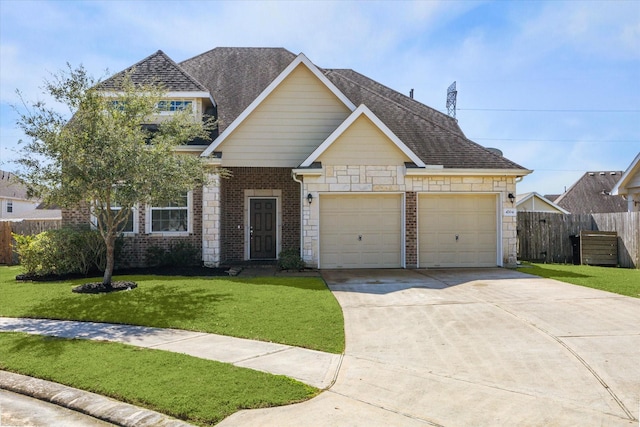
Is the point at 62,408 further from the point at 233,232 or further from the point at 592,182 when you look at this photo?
the point at 592,182

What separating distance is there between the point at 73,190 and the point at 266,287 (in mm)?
4587

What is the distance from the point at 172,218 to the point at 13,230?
7.53 m

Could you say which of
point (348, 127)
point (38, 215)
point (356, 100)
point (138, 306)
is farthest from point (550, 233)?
point (38, 215)

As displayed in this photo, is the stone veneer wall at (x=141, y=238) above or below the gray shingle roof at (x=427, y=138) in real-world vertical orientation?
below

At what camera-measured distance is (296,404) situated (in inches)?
166

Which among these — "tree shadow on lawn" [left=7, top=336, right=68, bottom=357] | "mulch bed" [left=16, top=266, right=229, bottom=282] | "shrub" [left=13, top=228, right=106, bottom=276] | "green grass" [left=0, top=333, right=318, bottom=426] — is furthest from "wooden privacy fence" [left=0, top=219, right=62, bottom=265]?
"green grass" [left=0, top=333, right=318, bottom=426]

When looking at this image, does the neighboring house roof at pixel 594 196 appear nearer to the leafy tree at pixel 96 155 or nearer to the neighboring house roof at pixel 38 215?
the leafy tree at pixel 96 155

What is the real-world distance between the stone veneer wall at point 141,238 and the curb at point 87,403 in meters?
8.93

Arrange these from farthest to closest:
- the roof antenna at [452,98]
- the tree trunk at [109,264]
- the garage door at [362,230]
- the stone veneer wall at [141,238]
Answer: the roof antenna at [452,98]
the stone veneer wall at [141,238]
the garage door at [362,230]
the tree trunk at [109,264]

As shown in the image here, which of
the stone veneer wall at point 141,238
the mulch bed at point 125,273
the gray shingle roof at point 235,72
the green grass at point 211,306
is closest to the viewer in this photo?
the green grass at point 211,306

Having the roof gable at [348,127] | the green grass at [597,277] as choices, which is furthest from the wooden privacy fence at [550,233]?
the roof gable at [348,127]

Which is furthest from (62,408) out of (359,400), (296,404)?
(359,400)

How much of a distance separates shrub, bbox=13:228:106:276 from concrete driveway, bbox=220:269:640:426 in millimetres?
7758

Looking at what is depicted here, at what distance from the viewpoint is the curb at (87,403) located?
13.0ft
